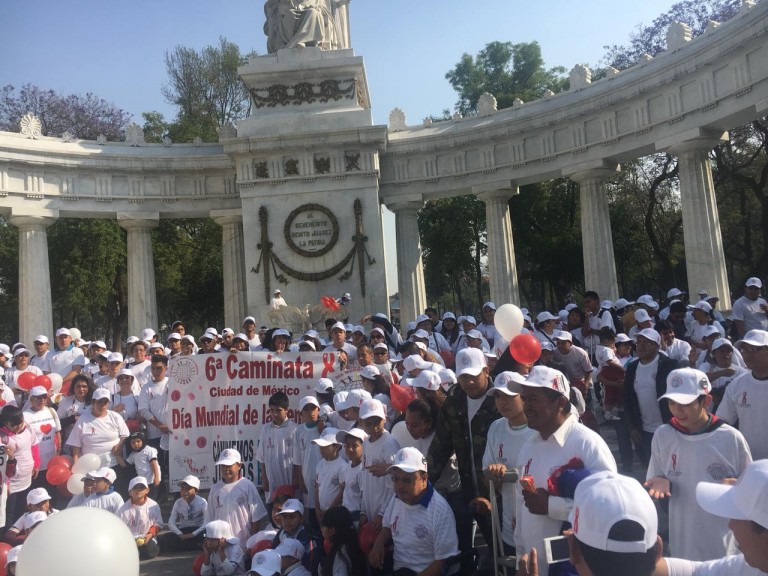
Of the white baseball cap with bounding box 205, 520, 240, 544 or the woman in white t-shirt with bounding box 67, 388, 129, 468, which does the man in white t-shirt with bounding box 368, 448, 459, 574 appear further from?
the woman in white t-shirt with bounding box 67, 388, 129, 468

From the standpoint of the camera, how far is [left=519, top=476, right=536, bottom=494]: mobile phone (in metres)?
5.52

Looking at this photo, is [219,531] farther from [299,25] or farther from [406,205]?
[299,25]

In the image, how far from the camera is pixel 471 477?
26.5 ft

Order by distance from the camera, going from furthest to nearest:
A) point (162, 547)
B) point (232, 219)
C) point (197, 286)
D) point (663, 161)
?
point (197, 286) < point (663, 161) < point (232, 219) < point (162, 547)

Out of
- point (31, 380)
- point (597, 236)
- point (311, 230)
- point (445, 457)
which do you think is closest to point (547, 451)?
point (445, 457)

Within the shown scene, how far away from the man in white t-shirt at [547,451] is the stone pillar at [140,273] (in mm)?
25354

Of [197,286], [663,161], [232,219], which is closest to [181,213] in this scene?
[232,219]

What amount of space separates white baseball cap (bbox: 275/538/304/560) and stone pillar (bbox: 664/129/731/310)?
1828cm

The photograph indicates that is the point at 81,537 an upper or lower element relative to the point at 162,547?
upper

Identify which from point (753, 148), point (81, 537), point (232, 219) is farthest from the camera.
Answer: point (753, 148)

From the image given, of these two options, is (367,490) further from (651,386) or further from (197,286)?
(197,286)

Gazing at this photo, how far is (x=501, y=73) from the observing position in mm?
50562

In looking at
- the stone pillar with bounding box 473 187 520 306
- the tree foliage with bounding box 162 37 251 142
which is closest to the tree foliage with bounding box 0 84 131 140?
the tree foliage with bounding box 162 37 251 142

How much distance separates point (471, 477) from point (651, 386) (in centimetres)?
369
